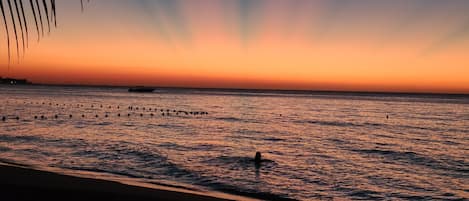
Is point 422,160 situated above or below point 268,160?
below

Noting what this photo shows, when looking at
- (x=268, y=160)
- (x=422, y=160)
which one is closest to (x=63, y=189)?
(x=268, y=160)

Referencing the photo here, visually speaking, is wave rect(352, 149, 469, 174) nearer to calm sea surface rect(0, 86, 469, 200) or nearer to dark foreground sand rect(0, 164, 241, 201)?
calm sea surface rect(0, 86, 469, 200)

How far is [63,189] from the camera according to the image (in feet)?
34.6

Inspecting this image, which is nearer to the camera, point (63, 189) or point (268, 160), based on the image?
point (63, 189)

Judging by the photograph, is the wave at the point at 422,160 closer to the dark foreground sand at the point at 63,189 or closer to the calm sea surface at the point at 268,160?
the calm sea surface at the point at 268,160

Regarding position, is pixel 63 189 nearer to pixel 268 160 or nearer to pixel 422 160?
pixel 268 160

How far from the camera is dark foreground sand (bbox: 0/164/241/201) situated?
9500 millimetres

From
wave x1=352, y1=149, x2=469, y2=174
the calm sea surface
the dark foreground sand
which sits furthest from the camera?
wave x1=352, y1=149, x2=469, y2=174

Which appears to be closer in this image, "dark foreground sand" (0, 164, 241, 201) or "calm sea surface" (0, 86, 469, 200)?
"dark foreground sand" (0, 164, 241, 201)

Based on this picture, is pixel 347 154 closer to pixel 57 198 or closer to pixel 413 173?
pixel 413 173

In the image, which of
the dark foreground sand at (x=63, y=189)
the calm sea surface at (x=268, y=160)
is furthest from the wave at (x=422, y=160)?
the dark foreground sand at (x=63, y=189)

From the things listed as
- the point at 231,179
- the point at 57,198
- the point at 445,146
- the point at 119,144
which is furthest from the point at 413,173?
the point at 119,144

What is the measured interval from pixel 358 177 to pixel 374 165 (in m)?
3.77

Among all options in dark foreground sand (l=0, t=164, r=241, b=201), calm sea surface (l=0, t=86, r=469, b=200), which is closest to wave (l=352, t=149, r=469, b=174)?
calm sea surface (l=0, t=86, r=469, b=200)
